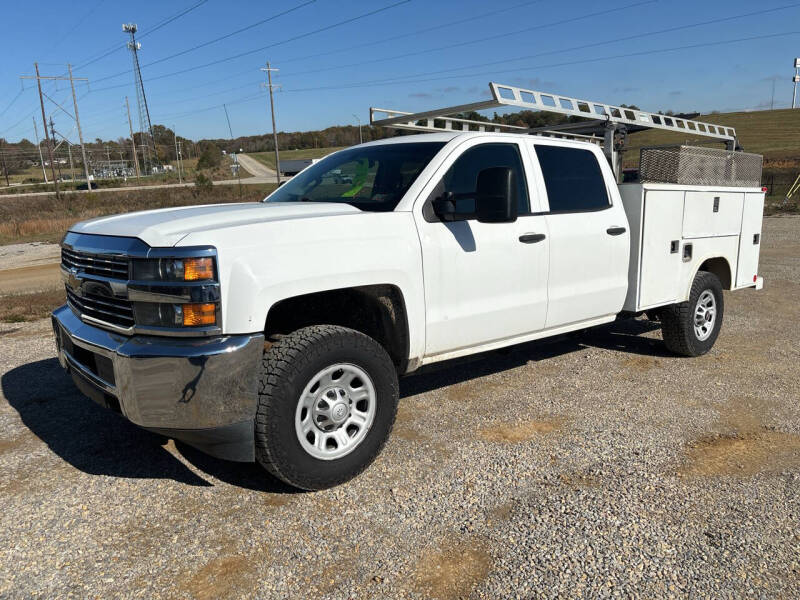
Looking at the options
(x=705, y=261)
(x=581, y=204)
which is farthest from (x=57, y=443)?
(x=705, y=261)

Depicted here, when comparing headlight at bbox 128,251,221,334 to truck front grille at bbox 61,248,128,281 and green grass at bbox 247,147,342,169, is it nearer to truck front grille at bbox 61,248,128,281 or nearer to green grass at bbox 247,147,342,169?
truck front grille at bbox 61,248,128,281

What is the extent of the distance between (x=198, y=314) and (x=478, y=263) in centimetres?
182

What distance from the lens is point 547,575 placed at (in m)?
2.63

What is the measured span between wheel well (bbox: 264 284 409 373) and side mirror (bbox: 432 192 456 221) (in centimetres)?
55

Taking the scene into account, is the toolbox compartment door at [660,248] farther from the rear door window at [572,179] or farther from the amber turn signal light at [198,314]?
the amber turn signal light at [198,314]

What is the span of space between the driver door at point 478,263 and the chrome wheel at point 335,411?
22.5 inches

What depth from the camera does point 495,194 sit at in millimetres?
3584

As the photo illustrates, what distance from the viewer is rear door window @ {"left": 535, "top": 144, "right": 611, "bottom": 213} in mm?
4477

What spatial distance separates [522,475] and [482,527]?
621 millimetres

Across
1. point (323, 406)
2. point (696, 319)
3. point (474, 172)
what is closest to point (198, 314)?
point (323, 406)

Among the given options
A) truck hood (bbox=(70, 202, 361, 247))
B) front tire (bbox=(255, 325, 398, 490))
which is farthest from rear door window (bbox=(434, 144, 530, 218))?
front tire (bbox=(255, 325, 398, 490))

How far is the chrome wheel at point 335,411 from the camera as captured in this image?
3.24m

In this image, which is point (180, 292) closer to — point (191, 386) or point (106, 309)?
point (191, 386)

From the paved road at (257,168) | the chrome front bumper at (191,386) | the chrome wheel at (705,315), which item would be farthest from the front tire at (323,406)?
the paved road at (257,168)
